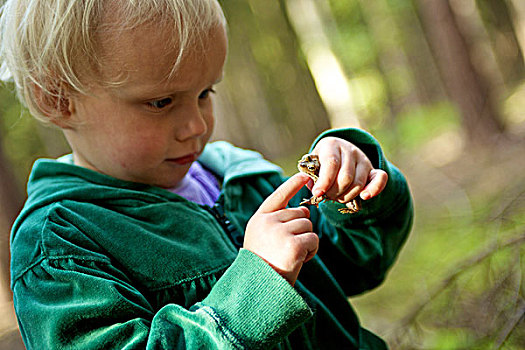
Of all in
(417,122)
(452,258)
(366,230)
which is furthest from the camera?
(417,122)

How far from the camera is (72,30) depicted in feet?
Answer: 3.82

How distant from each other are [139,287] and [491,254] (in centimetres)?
120

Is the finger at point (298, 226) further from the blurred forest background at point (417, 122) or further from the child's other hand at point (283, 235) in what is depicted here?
the blurred forest background at point (417, 122)

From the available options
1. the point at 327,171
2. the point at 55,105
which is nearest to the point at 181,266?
the point at 327,171

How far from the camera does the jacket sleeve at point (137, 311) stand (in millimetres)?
948

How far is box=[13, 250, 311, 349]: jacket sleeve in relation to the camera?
37.3 inches

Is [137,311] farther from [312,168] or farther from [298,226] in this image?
[312,168]

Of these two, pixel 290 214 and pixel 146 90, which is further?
pixel 146 90

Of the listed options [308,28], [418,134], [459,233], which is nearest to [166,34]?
[459,233]

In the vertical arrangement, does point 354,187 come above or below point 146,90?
below

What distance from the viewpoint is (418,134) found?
249 inches

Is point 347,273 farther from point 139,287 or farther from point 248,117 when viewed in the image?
point 248,117

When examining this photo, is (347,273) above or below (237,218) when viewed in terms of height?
below

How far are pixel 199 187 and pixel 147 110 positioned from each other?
0.40 meters
